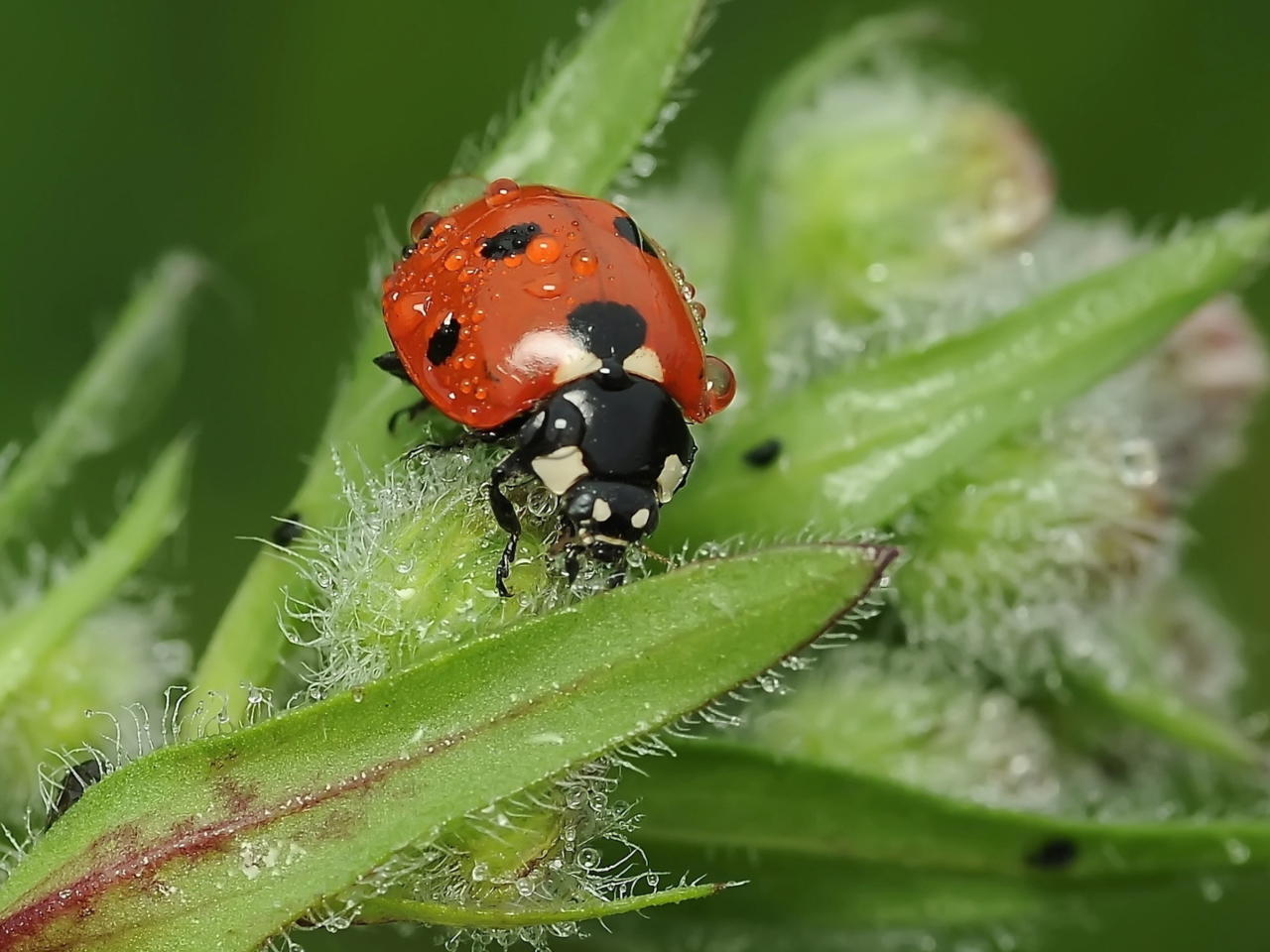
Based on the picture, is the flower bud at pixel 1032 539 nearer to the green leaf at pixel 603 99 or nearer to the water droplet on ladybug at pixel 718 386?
the water droplet on ladybug at pixel 718 386

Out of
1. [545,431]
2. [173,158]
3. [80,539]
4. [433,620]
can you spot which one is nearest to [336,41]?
[173,158]

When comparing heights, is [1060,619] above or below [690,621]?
below

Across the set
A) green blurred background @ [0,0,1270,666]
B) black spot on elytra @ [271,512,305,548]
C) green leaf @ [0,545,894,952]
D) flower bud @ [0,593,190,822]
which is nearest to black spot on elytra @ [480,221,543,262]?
black spot on elytra @ [271,512,305,548]

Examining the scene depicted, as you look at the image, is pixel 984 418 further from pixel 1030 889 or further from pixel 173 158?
pixel 173 158

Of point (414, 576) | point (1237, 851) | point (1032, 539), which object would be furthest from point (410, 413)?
point (1237, 851)

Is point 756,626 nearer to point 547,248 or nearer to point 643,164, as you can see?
point 547,248

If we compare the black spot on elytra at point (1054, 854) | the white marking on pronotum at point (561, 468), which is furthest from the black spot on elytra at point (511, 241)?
the black spot on elytra at point (1054, 854)

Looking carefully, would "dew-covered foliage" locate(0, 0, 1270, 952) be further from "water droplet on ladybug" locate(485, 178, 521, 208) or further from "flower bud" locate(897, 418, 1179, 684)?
"water droplet on ladybug" locate(485, 178, 521, 208)
